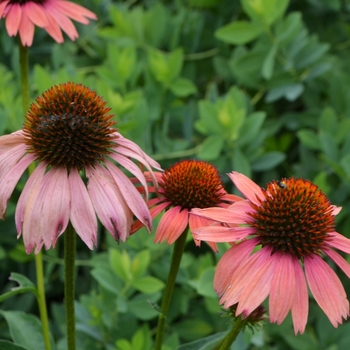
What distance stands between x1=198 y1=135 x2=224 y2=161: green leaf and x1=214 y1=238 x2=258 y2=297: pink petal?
2.46 feet

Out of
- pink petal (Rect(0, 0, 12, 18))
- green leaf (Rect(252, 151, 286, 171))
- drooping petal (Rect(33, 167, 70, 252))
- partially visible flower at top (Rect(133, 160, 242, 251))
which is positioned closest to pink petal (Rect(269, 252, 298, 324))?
partially visible flower at top (Rect(133, 160, 242, 251))

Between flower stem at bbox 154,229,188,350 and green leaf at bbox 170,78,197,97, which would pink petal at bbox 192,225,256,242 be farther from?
green leaf at bbox 170,78,197,97

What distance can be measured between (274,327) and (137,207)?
854 millimetres

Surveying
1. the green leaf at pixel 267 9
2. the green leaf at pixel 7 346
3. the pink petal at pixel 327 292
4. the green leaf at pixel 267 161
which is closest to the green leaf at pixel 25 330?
the green leaf at pixel 7 346

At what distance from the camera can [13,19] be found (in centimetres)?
95

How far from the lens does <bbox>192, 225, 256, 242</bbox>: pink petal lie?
0.66 metres

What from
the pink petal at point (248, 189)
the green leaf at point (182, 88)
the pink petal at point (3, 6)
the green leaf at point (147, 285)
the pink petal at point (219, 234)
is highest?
the pink petal at point (3, 6)

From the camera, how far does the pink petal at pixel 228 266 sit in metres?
0.67

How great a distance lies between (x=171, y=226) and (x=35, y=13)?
45 cm

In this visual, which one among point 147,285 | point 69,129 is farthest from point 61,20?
point 147,285

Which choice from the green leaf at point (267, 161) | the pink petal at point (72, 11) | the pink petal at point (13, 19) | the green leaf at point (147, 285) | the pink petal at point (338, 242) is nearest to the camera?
the pink petal at point (338, 242)

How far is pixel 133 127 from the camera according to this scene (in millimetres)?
1365

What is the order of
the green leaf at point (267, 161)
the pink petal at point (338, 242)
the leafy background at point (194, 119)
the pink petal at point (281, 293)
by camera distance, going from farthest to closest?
1. the green leaf at point (267, 161)
2. the leafy background at point (194, 119)
3. the pink petal at point (338, 242)
4. the pink petal at point (281, 293)

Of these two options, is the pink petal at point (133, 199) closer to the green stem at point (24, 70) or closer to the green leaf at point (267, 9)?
the green stem at point (24, 70)
